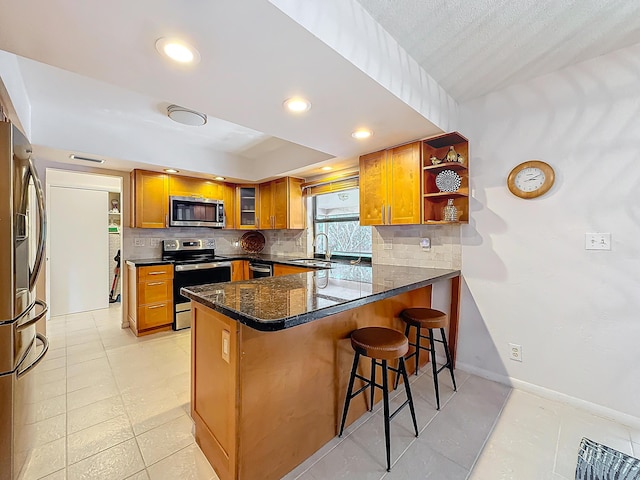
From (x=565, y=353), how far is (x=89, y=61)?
3.46m

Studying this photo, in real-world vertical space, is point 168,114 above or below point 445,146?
above

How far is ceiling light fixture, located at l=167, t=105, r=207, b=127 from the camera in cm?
266

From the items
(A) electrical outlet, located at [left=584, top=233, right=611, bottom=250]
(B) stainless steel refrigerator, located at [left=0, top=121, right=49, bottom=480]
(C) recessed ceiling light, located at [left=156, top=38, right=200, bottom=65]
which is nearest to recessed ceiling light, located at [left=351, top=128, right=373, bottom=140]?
(C) recessed ceiling light, located at [left=156, top=38, right=200, bottom=65]

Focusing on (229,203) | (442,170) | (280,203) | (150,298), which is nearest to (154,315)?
(150,298)

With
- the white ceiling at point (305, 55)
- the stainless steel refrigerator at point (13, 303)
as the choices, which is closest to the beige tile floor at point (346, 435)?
the stainless steel refrigerator at point (13, 303)

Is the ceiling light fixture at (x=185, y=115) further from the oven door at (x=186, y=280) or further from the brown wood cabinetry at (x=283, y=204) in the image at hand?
the oven door at (x=186, y=280)

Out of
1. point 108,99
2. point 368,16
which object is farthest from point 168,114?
point 368,16

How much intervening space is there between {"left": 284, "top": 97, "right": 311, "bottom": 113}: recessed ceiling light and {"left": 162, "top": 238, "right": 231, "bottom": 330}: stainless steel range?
8.92 ft

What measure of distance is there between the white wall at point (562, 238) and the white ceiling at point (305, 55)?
238 mm

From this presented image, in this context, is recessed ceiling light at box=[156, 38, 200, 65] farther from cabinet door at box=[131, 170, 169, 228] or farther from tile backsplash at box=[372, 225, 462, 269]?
cabinet door at box=[131, 170, 169, 228]

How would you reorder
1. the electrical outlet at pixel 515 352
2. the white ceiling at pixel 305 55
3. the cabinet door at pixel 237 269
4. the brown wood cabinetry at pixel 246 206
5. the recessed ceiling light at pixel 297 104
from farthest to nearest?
the brown wood cabinetry at pixel 246 206 < the cabinet door at pixel 237 269 < the electrical outlet at pixel 515 352 < the recessed ceiling light at pixel 297 104 < the white ceiling at pixel 305 55

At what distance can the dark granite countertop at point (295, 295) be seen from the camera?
1177mm

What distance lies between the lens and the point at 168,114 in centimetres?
283

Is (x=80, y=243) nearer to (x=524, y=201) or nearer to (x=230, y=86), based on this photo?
(x=230, y=86)
